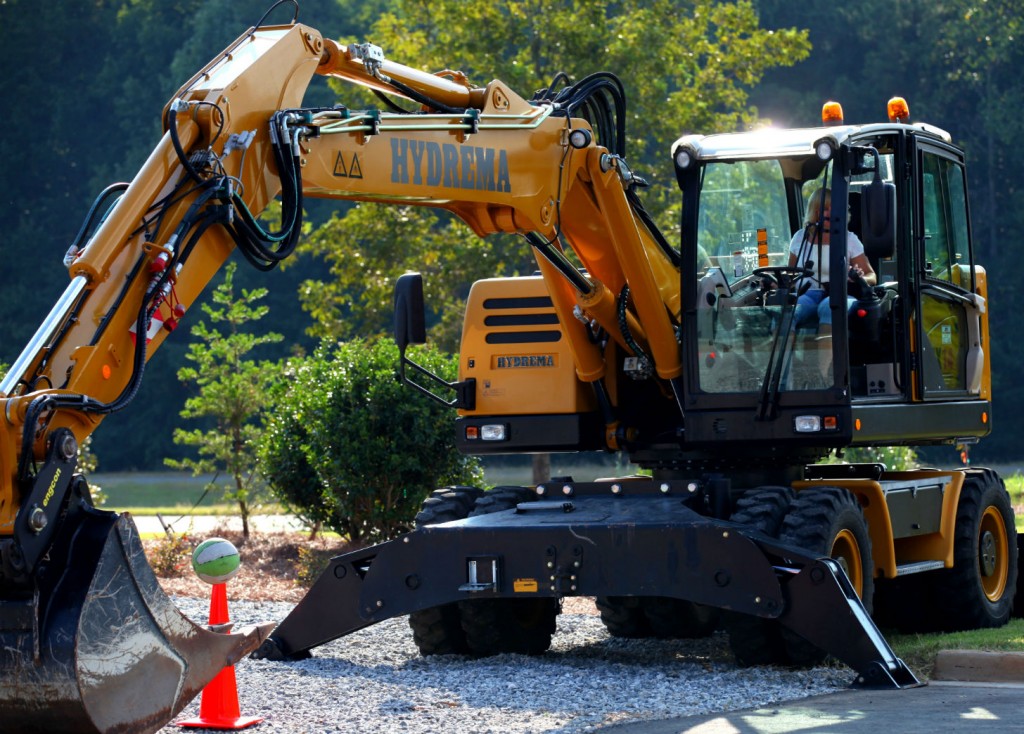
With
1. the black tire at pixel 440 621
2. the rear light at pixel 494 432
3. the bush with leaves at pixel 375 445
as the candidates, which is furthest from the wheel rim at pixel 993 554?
the bush with leaves at pixel 375 445

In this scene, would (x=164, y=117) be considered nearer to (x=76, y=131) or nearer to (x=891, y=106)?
(x=891, y=106)

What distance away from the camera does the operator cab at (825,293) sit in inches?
411

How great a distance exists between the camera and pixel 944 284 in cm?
1159

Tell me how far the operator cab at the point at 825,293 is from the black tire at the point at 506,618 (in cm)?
136

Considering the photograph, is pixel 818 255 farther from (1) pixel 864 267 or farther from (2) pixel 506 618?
(2) pixel 506 618

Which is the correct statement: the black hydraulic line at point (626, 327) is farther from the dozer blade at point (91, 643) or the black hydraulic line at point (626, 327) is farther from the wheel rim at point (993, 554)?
the dozer blade at point (91, 643)

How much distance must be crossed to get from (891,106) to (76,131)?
44448 mm

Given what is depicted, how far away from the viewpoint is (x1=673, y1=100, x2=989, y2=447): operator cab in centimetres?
1044

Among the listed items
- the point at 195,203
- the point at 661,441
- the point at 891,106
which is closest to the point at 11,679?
the point at 195,203

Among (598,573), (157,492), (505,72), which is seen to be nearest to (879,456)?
(505,72)

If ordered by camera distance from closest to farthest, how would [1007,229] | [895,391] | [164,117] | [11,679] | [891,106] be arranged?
[11,679] < [164,117] < [895,391] < [891,106] < [1007,229]

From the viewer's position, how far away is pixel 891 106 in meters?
12.0

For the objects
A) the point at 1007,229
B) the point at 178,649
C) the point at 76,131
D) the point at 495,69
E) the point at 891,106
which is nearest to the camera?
the point at 178,649

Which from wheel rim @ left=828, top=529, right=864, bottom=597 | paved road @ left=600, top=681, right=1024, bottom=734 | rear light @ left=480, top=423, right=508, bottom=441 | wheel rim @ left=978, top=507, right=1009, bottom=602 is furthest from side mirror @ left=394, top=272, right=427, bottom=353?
wheel rim @ left=978, top=507, right=1009, bottom=602
